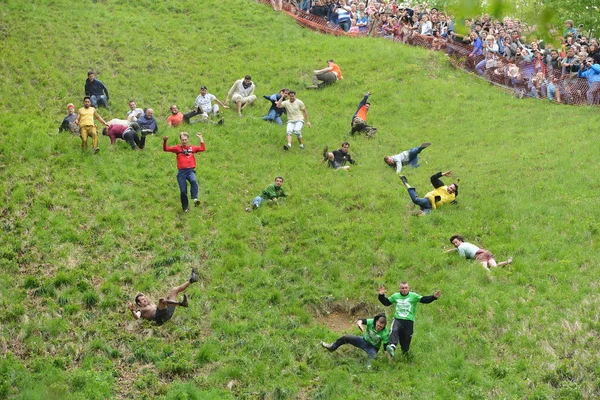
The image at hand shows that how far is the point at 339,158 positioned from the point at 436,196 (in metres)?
4.49

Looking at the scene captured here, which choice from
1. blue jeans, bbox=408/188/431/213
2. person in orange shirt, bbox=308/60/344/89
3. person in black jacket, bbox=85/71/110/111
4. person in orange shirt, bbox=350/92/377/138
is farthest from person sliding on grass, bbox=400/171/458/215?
person in black jacket, bbox=85/71/110/111

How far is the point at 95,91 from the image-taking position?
27.5 meters

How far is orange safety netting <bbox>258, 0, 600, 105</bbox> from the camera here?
28.3 metres

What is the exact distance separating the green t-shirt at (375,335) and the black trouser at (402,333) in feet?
0.47

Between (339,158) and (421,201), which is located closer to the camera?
(421,201)

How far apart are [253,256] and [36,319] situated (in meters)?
5.57

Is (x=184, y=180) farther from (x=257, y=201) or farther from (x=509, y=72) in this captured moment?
(x=509, y=72)

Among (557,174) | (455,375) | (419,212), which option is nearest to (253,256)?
(419,212)

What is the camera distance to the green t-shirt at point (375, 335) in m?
14.8

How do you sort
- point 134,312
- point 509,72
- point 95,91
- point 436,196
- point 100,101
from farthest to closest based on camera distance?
point 509,72 < point 100,101 < point 95,91 < point 436,196 < point 134,312

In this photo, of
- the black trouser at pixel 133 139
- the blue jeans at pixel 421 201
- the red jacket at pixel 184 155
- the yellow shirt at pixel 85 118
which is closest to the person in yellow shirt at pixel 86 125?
the yellow shirt at pixel 85 118

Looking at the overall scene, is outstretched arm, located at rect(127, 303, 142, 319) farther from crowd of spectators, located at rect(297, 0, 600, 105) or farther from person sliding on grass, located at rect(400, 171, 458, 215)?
crowd of spectators, located at rect(297, 0, 600, 105)

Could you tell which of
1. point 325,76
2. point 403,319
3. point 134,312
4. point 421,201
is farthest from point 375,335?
point 325,76

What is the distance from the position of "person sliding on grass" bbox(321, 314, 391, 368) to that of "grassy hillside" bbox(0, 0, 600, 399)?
359 millimetres
